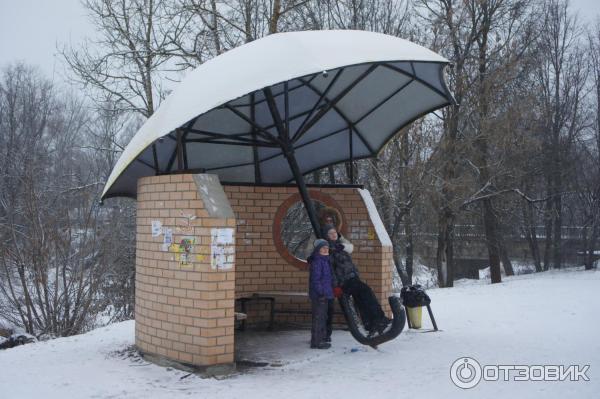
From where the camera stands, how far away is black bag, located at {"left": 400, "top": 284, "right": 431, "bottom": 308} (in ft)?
25.7

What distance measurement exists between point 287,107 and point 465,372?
3.64m

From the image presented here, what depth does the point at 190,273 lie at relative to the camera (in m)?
5.84

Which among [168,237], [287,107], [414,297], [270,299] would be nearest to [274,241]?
[270,299]

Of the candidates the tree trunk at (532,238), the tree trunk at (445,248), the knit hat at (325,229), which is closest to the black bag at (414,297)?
the knit hat at (325,229)

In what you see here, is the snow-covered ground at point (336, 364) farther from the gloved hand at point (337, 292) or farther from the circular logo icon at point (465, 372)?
the gloved hand at point (337, 292)

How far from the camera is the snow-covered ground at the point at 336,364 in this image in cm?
517

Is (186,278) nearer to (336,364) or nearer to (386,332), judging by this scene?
(336,364)

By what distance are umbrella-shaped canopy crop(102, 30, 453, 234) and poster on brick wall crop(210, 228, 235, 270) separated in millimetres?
1032

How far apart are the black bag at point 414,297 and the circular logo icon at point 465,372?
5.32 feet

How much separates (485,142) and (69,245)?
553 inches

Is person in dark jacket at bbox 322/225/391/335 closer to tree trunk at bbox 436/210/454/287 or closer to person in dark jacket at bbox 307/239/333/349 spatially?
person in dark jacket at bbox 307/239/333/349

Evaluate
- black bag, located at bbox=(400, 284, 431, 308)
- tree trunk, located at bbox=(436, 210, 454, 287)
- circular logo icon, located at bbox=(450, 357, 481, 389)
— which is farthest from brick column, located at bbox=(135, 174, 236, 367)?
tree trunk, located at bbox=(436, 210, 454, 287)

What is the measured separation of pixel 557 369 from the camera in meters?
5.77

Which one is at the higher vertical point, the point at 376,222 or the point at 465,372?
the point at 376,222
